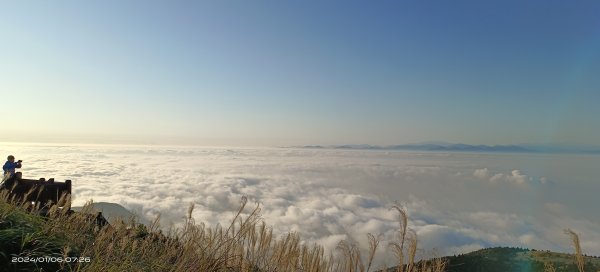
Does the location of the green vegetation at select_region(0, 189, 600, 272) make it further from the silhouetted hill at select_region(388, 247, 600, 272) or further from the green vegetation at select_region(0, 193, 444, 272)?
the silhouetted hill at select_region(388, 247, 600, 272)

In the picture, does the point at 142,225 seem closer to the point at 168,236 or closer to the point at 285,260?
the point at 168,236

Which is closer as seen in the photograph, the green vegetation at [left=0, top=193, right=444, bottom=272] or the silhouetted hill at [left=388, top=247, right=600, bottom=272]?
the green vegetation at [left=0, top=193, right=444, bottom=272]

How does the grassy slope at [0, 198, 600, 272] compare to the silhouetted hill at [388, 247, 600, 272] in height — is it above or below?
above

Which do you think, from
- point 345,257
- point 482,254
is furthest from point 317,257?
point 482,254

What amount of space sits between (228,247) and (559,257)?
1741 inches

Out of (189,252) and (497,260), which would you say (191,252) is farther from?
(497,260)

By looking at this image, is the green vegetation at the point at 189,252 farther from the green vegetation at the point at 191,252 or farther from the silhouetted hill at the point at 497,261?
the silhouetted hill at the point at 497,261

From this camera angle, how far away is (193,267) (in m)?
5.66

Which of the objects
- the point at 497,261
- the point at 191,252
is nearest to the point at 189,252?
the point at 191,252

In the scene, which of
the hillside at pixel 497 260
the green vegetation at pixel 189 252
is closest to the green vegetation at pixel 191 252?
the green vegetation at pixel 189 252

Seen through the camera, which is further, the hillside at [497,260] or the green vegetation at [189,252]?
the hillside at [497,260]

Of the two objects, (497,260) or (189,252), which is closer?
(189,252)

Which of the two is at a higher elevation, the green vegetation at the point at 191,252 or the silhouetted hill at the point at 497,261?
the green vegetation at the point at 191,252


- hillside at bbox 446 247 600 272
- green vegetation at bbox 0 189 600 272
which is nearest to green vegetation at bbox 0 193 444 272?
green vegetation at bbox 0 189 600 272
